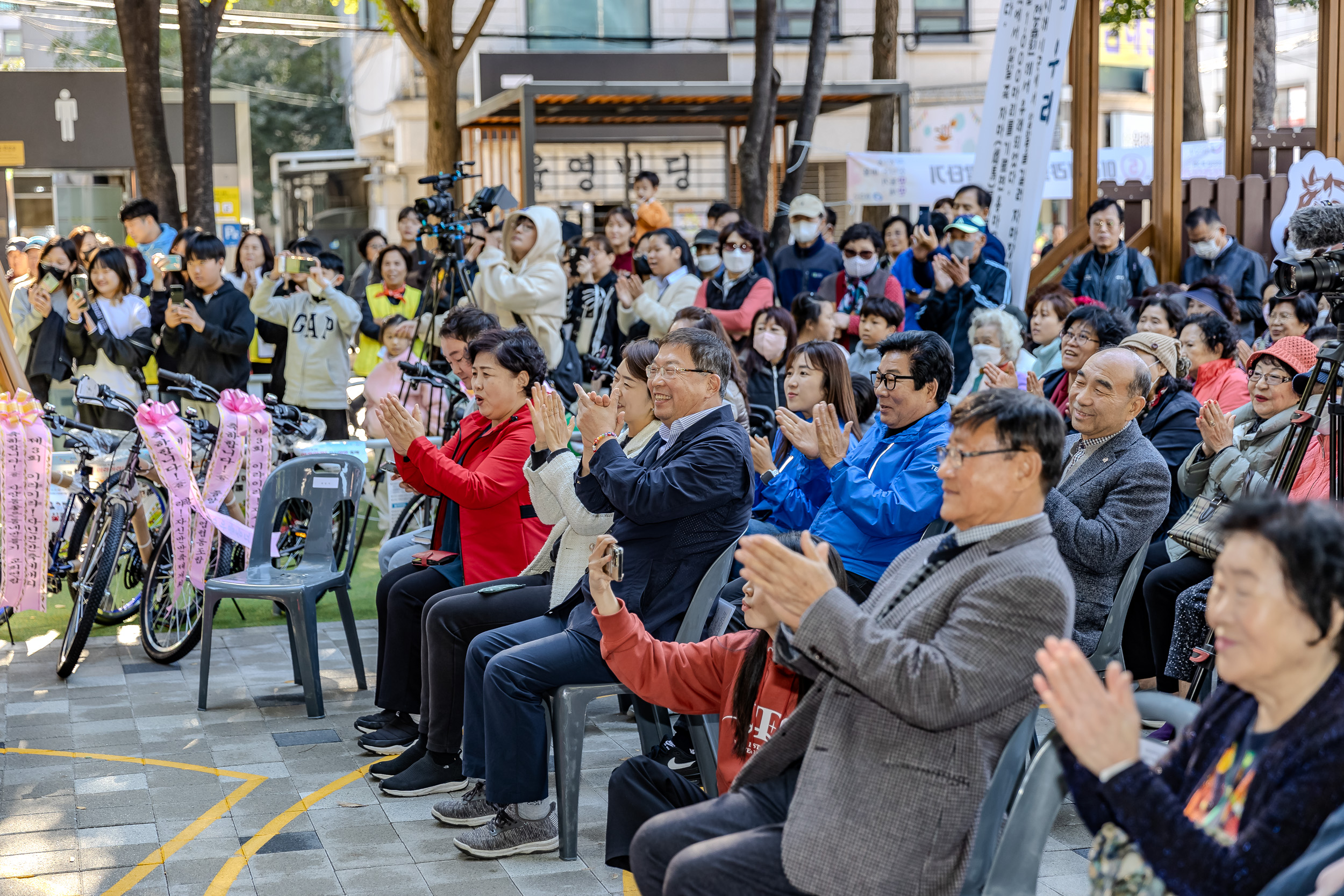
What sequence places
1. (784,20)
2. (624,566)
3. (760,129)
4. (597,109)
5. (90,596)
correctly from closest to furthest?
(624,566) → (90,596) → (760,129) → (597,109) → (784,20)

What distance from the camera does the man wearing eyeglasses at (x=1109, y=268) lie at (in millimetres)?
8180

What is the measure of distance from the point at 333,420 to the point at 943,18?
63.6 ft

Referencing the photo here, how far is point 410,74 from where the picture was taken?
82.9 feet

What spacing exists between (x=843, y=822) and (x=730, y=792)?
45cm

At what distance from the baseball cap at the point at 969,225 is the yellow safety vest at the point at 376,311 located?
373 cm

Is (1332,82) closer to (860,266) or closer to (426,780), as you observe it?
(860,266)

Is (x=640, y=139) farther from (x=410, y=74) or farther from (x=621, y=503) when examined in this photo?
(x=621, y=503)

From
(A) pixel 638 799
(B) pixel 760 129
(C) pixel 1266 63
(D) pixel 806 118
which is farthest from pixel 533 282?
(C) pixel 1266 63

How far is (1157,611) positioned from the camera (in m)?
4.62

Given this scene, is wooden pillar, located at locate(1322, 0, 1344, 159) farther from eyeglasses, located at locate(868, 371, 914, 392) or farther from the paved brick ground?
the paved brick ground

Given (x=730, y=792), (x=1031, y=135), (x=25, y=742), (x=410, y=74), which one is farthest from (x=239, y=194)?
(x=730, y=792)

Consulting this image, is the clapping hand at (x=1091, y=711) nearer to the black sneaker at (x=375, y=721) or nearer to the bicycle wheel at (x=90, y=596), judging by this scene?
the black sneaker at (x=375, y=721)

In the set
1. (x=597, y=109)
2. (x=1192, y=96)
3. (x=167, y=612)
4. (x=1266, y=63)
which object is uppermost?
(x=1266, y=63)

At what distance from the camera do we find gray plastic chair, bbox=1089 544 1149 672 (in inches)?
163
